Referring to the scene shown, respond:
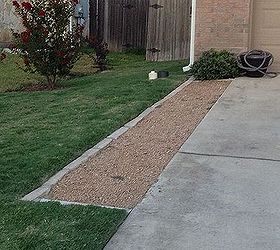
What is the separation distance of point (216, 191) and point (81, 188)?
120cm

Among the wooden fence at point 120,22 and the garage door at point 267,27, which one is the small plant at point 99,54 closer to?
the wooden fence at point 120,22

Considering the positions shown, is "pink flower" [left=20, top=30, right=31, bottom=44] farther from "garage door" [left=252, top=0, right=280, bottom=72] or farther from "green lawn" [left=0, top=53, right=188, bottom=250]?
"garage door" [left=252, top=0, right=280, bottom=72]

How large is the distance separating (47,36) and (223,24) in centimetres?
352

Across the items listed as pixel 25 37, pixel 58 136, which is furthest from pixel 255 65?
pixel 58 136

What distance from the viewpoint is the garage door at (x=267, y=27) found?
11680 mm

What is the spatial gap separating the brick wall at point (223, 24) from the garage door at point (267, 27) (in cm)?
31

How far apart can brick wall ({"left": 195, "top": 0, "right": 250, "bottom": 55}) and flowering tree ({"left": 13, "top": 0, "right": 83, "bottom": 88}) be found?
2.52 metres

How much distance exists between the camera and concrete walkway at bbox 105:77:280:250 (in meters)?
4.18

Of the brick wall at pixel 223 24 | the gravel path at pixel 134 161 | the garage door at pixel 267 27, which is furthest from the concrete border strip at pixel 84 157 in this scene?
the garage door at pixel 267 27

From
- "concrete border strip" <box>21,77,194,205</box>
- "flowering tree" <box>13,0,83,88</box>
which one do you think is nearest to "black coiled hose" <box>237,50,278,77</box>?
"concrete border strip" <box>21,77,194,205</box>

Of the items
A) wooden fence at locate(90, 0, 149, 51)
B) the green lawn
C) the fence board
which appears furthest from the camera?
wooden fence at locate(90, 0, 149, 51)

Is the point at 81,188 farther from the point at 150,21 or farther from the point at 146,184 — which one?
the point at 150,21

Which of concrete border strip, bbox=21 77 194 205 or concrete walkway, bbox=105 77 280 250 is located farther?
concrete border strip, bbox=21 77 194 205

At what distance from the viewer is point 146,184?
17.3 feet
